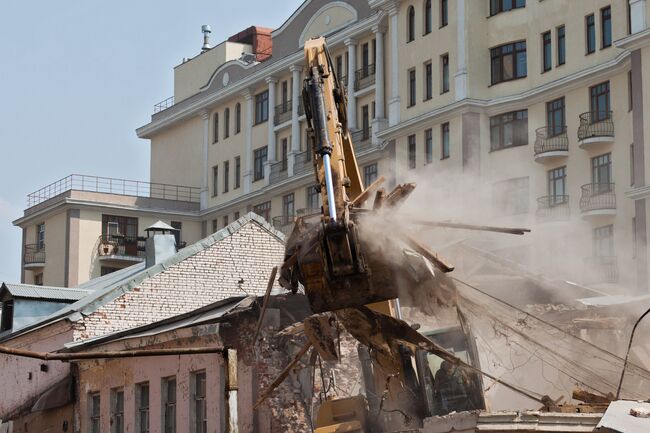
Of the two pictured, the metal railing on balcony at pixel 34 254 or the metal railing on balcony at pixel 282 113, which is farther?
the metal railing on balcony at pixel 34 254

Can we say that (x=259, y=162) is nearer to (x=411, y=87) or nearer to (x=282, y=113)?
(x=282, y=113)

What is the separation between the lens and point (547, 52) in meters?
57.6

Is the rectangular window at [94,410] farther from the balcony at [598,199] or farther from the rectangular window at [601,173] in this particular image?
the rectangular window at [601,173]

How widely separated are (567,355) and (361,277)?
20.6ft

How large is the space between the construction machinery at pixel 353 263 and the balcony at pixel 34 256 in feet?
220

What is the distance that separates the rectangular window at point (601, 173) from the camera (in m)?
54.1

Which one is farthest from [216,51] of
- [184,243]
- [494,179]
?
[494,179]

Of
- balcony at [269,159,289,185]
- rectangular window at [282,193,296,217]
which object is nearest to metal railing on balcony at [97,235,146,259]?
balcony at [269,159,289,185]

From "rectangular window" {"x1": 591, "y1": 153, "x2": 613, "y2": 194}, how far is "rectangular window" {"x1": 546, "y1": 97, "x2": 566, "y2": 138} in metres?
2.23

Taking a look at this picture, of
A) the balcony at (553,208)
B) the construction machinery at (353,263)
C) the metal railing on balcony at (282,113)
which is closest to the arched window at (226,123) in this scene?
the metal railing on balcony at (282,113)

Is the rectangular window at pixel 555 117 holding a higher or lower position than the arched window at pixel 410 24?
lower

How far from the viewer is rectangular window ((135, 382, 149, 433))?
32.9 metres

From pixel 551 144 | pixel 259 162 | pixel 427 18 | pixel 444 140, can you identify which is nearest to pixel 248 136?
pixel 259 162

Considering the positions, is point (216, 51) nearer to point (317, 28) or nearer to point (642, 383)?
point (317, 28)
